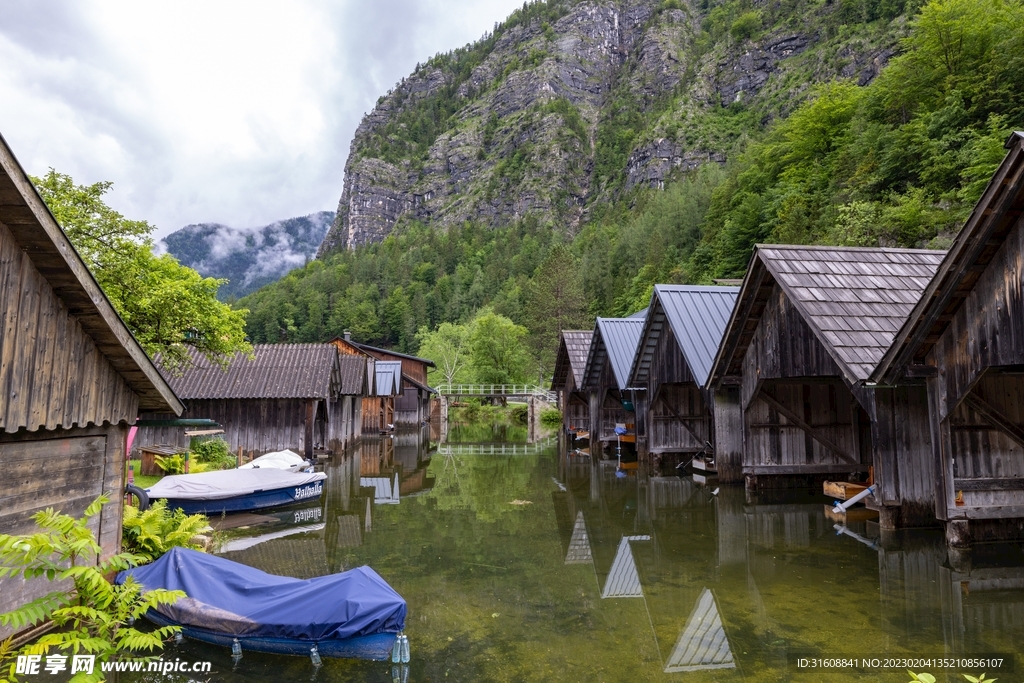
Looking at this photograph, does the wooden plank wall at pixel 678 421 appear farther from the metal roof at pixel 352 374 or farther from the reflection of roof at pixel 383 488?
the metal roof at pixel 352 374

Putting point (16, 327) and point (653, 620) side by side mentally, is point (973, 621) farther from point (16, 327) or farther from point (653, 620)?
point (16, 327)

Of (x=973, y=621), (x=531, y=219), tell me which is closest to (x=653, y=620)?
(x=973, y=621)

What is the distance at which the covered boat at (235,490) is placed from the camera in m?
14.5

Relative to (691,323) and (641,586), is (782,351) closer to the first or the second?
(691,323)

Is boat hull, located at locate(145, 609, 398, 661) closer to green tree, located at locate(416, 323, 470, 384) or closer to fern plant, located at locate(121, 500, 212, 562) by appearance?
fern plant, located at locate(121, 500, 212, 562)

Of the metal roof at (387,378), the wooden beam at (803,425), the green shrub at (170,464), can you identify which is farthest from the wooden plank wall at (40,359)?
the metal roof at (387,378)

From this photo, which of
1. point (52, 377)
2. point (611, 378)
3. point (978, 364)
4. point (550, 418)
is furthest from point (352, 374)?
point (978, 364)

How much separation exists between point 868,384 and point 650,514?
6301 millimetres

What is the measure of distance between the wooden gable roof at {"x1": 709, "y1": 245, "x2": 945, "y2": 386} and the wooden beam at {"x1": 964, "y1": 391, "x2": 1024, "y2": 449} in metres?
1.61

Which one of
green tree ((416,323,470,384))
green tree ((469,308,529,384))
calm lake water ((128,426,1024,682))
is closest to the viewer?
calm lake water ((128,426,1024,682))

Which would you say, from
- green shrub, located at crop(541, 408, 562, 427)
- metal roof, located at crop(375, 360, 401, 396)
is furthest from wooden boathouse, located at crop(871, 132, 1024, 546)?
green shrub, located at crop(541, 408, 562, 427)

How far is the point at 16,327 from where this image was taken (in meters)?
6.59

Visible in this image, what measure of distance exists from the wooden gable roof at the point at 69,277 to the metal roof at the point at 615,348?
753 inches

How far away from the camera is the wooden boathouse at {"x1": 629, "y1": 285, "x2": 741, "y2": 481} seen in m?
19.5
